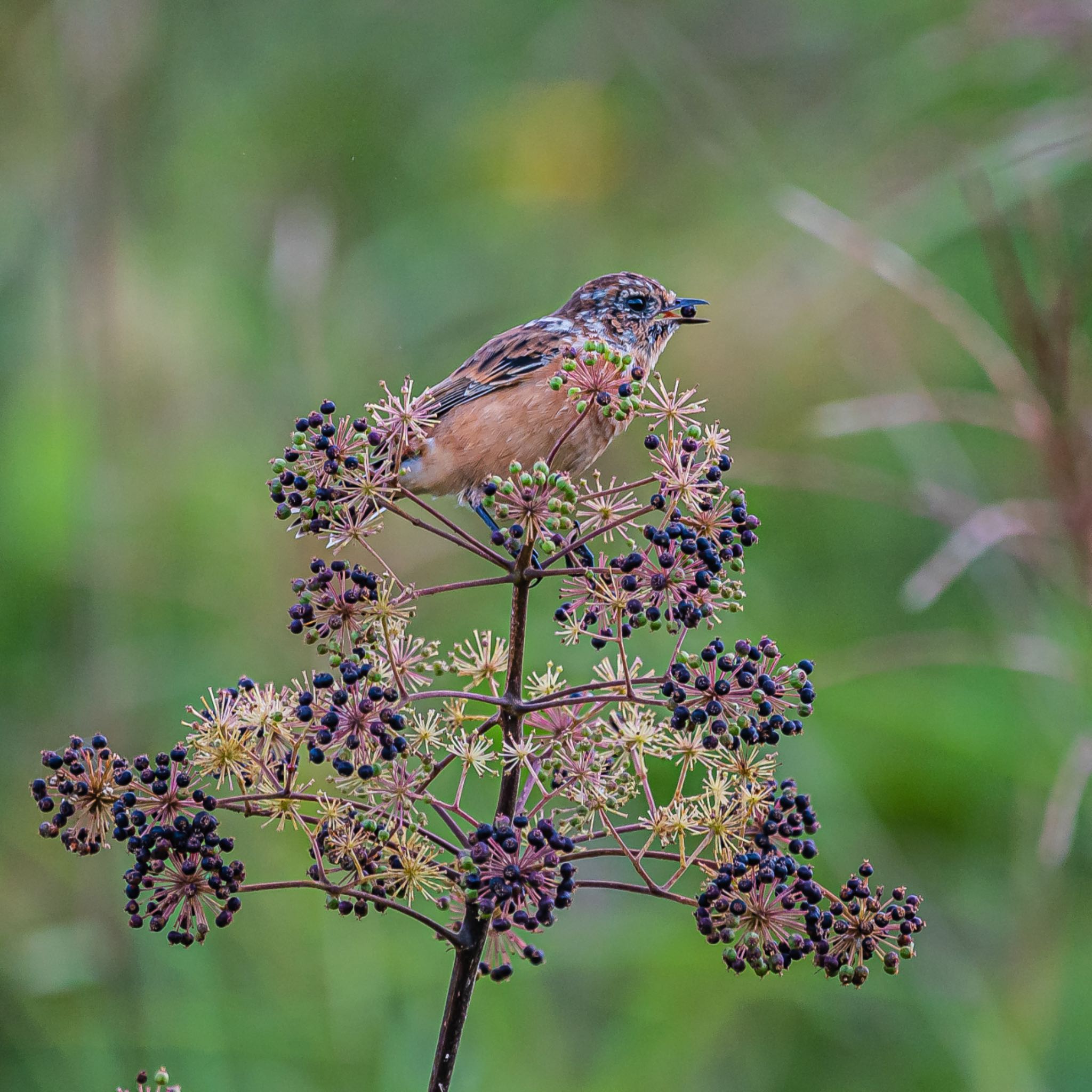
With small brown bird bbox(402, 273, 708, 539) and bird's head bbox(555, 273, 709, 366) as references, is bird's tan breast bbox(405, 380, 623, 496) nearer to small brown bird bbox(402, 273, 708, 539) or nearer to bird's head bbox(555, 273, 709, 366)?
small brown bird bbox(402, 273, 708, 539)

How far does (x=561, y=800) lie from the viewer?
9.05ft

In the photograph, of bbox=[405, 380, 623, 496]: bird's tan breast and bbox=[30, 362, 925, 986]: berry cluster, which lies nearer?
bbox=[30, 362, 925, 986]: berry cluster

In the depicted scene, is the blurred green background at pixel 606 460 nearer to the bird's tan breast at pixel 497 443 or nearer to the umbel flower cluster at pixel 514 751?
the bird's tan breast at pixel 497 443

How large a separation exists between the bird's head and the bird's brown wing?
19 cm

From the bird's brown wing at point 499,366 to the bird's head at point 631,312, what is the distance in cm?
19

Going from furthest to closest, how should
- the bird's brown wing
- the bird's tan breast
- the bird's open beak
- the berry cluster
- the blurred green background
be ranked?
the blurred green background → the bird's open beak → the bird's brown wing → the bird's tan breast → the berry cluster

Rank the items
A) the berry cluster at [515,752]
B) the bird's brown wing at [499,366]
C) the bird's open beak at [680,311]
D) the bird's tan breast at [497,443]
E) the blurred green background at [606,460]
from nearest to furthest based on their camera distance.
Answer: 1. the berry cluster at [515,752]
2. the bird's tan breast at [497,443]
3. the bird's brown wing at [499,366]
4. the bird's open beak at [680,311]
5. the blurred green background at [606,460]

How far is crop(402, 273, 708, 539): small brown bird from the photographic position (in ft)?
12.6

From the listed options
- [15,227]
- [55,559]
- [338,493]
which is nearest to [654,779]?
[55,559]

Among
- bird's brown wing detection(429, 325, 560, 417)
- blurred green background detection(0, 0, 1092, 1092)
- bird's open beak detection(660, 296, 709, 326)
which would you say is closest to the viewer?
bird's brown wing detection(429, 325, 560, 417)

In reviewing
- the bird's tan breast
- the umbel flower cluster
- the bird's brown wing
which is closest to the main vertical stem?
the umbel flower cluster

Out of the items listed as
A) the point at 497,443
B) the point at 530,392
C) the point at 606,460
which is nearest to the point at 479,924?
the point at 497,443

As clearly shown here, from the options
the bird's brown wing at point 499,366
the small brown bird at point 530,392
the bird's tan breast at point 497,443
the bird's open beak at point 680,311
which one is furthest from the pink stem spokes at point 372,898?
the bird's open beak at point 680,311

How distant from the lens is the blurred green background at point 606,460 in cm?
492
